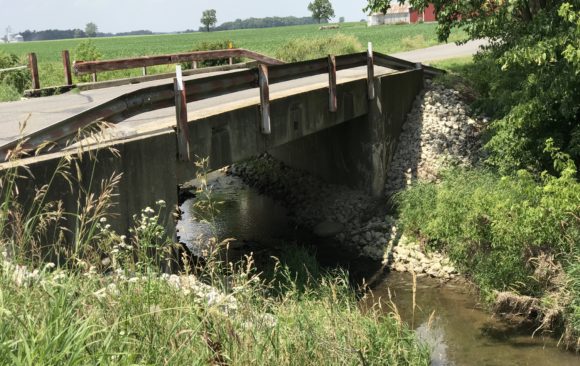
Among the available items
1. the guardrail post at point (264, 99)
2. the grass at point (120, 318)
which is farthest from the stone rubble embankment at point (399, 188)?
the grass at point (120, 318)

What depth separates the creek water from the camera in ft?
31.2

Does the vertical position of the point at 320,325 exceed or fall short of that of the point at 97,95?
it falls short

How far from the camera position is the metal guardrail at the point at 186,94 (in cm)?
701

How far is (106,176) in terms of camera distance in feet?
24.9

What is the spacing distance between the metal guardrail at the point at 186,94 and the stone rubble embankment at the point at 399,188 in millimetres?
3242

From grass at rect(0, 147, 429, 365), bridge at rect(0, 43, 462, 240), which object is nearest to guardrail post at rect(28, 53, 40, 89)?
bridge at rect(0, 43, 462, 240)

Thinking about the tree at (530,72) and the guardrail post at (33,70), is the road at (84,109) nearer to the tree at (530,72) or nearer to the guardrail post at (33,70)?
the guardrail post at (33,70)

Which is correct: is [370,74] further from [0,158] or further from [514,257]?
[0,158]

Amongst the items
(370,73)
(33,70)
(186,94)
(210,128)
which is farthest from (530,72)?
(33,70)

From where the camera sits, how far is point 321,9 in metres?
151

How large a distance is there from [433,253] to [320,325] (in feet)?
26.9

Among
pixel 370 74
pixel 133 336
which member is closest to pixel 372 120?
pixel 370 74

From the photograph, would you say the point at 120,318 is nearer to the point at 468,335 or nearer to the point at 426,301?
the point at 468,335

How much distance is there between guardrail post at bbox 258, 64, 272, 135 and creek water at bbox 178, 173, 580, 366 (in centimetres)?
209
